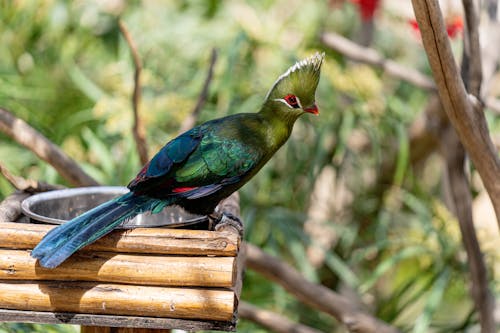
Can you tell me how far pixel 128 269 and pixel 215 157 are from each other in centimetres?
26

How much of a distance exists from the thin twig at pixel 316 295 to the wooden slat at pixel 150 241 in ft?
2.32

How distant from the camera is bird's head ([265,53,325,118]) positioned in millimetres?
1209

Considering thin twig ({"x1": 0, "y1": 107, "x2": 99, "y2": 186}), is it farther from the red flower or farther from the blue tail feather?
the red flower

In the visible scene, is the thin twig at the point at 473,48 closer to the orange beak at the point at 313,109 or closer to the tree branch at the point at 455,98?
the tree branch at the point at 455,98

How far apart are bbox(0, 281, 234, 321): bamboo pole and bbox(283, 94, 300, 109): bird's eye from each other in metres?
0.38

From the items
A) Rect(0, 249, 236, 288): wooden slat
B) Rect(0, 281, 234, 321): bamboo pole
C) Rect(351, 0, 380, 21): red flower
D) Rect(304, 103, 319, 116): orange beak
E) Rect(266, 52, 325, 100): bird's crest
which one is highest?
Rect(351, 0, 380, 21): red flower

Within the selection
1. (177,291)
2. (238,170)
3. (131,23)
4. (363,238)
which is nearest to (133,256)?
(177,291)

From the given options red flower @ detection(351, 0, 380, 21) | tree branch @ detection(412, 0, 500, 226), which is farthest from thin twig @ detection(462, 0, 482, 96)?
red flower @ detection(351, 0, 380, 21)

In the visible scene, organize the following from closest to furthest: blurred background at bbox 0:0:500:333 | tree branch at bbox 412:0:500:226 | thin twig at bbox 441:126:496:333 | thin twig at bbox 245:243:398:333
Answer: tree branch at bbox 412:0:500:226 < thin twig at bbox 441:126:496:333 < thin twig at bbox 245:243:398:333 < blurred background at bbox 0:0:500:333

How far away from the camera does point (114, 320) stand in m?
1.05

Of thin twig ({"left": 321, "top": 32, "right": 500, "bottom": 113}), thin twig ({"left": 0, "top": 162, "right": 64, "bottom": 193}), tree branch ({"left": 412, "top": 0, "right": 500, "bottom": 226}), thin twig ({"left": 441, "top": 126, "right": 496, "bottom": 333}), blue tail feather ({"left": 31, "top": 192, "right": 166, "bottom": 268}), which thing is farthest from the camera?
thin twig ({"left": 321, "top": 32, "right": 500, "bottom": 113})

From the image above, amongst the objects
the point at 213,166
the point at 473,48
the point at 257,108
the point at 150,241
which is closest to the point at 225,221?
the point at 213,166

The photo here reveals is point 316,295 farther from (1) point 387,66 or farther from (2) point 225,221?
(1) point 387,66

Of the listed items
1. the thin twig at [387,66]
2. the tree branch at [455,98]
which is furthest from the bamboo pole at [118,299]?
the thin twig at [387,66]
